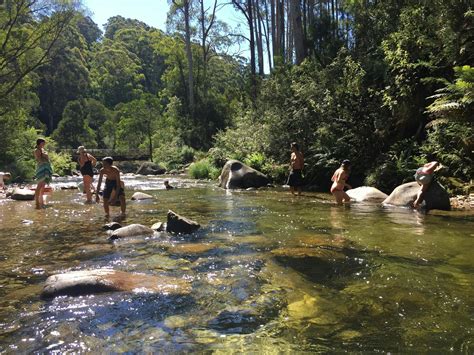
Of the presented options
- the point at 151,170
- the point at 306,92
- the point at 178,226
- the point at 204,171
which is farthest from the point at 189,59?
the point at 178,226

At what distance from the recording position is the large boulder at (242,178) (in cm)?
1771

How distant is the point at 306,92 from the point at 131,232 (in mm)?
11972

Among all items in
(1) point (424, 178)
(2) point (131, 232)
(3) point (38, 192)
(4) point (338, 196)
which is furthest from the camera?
(3) point (38, 192)

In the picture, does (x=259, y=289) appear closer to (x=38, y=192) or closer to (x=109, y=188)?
(x=109, y=188)

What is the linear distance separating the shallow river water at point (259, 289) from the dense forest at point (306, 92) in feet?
15.4

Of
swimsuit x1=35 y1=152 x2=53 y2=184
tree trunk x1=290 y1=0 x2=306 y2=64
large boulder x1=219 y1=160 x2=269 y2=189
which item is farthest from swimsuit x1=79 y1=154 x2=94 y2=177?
tree trunk x1=290 y1=0 x2=306 y2=64

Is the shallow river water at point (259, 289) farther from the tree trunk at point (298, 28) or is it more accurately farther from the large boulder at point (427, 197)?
the tree trunk at point (298, 28)

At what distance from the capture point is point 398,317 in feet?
12.9

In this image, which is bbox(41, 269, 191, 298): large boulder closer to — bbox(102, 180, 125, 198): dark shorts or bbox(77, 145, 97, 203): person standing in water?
bbox(102, 180, 125, 198): dark shorts

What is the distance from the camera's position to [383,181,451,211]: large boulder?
10.6 m

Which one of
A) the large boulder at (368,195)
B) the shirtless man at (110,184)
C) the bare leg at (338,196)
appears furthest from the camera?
the large boulder at (368,195)

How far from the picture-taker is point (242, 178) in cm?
1777

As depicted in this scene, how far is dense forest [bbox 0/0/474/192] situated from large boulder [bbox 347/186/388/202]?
1.22m

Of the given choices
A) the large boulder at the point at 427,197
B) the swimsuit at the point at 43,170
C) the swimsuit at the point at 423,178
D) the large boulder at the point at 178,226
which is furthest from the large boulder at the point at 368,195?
the swimsuit at the point at 43,170
